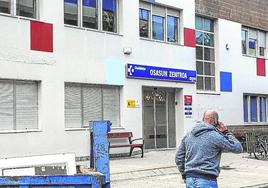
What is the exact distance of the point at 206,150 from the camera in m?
6.31

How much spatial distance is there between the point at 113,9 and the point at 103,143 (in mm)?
15035

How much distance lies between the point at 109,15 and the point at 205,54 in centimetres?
701

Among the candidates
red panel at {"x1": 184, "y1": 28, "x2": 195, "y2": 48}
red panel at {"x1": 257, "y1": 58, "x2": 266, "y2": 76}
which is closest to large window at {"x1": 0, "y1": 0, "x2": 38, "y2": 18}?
red panel at {"x1": 184, "y1": 28, "x2": 195, "y2": 48}

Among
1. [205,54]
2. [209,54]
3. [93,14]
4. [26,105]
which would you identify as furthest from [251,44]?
[26,105]

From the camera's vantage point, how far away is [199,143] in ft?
20.8

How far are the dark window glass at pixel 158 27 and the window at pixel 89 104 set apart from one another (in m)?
3.32

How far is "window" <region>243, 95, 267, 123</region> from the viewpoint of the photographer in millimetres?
28155

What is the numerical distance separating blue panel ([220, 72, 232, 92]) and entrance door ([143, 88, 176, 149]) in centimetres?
379

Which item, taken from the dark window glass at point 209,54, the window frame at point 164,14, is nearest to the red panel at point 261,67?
the dark window glass at point 209,54

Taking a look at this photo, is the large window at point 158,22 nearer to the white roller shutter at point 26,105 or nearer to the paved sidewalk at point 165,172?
the paved sidewalk at point 165,172

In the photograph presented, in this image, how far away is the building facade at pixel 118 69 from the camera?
16.8 meters

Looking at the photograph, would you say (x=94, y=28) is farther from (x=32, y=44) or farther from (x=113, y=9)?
(x=32, y=44)

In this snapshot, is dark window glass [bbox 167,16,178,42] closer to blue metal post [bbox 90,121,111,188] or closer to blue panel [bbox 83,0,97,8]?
blue panel [bbox 83,0,97,8]

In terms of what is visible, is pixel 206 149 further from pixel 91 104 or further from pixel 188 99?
pixel 188 99
